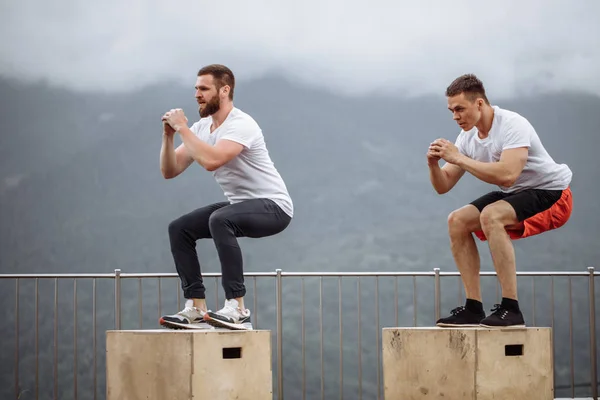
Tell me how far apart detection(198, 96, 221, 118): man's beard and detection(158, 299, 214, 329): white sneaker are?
0.86m

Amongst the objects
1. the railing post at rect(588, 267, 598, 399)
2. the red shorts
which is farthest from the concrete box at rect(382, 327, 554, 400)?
the railing post at rect(588, 267, 598, 399)

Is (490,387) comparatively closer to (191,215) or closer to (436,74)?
(191,215)

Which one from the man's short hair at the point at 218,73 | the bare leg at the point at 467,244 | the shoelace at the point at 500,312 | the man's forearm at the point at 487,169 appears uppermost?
the man's short hair at the point at 218,73

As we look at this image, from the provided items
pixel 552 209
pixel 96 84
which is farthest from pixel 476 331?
pixel 96 84

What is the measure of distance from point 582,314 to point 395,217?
2.16 meters

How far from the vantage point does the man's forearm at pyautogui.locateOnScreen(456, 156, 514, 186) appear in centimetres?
347

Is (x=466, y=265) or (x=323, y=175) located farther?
(x=323, y=175)

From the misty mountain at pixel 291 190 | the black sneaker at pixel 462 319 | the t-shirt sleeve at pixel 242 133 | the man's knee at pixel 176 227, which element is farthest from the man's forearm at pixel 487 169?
the misty mountain at pixel 291 190

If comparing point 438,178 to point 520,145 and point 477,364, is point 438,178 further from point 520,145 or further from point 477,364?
point 477,364

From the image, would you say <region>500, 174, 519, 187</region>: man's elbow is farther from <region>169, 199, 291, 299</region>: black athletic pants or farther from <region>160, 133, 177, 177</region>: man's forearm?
<region>160, 133, 177, 177</region>: man's forearm

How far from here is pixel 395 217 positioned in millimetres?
8812

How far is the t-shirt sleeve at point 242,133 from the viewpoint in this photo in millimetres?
3557

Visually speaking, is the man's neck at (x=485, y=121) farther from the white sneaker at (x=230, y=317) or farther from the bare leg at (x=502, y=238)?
the white sneaker at (x=230, y=317)

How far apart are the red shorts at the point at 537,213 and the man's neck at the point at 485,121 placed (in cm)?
31
